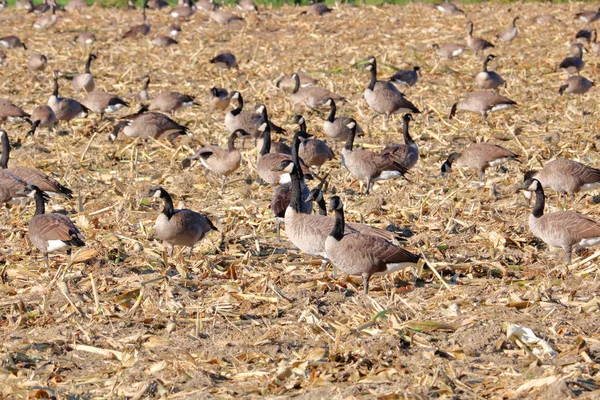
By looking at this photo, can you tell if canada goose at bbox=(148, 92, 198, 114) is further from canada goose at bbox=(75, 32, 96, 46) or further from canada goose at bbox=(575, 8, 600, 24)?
canada goose at bbox=(575, 8, 600, 24)

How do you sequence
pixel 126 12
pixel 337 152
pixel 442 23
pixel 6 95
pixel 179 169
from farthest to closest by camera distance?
pixel 126 12
pixel 442 23
pixel 6 95
pixel 337 152
pixel 179 169

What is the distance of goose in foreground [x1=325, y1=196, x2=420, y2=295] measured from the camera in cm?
1027

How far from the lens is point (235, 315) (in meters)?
9.84

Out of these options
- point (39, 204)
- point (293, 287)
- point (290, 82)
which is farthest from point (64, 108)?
point (293, 287)

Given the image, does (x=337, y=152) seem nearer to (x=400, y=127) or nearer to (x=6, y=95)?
(x=400, y=127)

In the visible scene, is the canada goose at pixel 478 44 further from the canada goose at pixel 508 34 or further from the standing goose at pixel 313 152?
the standing goose at pixel 313 152

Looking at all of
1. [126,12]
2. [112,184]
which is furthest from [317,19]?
[112,184]

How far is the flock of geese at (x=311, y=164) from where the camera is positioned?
11336mm

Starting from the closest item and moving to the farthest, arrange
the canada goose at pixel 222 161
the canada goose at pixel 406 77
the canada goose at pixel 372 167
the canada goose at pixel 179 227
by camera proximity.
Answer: the canada goose at pixel 179 227
the canada goose at pixel 372 167
the canada goose at pixel 222 161
the canada goose at pixel 406 77

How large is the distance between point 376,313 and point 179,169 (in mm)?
8721

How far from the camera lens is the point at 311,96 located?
21.6m

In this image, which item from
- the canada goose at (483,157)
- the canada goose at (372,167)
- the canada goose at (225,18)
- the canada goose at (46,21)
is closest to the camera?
the canada goose at (372,167)

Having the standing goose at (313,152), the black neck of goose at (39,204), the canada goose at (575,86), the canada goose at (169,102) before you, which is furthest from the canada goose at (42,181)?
the canada goose at (575,86)

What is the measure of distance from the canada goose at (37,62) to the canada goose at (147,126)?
8.17m
